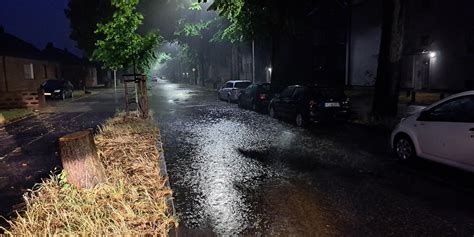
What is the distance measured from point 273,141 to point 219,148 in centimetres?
183

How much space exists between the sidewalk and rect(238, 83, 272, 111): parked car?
7.86m

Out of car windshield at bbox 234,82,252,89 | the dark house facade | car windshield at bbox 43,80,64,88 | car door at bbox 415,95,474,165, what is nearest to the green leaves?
car door at bbox 415,95,474,165

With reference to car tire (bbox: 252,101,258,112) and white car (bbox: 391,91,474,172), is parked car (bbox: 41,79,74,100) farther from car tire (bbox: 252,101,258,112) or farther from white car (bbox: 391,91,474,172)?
white car (bbox: 391,91,474,172)

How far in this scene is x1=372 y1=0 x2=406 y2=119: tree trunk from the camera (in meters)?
12.5

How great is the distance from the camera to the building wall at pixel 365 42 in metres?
29.2

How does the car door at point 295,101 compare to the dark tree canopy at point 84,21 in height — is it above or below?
below

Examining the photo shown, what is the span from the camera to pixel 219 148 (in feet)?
32.0

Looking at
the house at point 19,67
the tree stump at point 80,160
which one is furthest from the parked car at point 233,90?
the tree stump at point 80,160

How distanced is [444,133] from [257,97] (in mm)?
13385

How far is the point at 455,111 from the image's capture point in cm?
654

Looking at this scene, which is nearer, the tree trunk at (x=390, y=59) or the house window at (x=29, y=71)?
the tree trunk at (x=390, y=59)

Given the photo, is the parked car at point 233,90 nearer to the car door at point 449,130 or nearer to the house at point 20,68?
the house at point 20,68

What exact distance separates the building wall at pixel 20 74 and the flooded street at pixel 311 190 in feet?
85.4

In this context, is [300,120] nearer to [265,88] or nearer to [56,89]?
[265,88]
